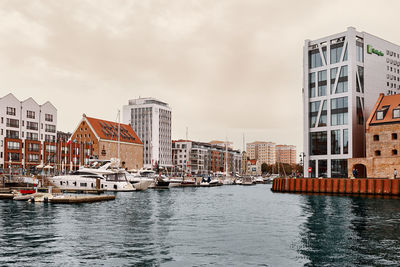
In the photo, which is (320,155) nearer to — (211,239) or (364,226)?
(364,226)

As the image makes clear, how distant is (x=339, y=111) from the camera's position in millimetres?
104188

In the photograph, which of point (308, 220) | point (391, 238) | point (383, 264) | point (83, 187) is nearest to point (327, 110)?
point (83, 187)

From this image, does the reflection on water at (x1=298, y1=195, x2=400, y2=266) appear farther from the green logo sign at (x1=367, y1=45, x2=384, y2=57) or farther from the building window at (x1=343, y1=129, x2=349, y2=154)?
the green logo sign at (x1=367, y1=45, x2=384, y2=57)

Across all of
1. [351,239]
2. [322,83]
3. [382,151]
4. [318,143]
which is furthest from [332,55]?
[351,239]

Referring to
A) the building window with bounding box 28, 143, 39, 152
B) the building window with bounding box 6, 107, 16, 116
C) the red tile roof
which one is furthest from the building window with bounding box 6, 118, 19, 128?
the red tile roof

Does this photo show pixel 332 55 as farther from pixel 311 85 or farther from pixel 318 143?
pixel 318 143

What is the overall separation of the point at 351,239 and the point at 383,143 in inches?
2694

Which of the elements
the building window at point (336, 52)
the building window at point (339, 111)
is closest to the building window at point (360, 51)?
the building window at point (336, 52)

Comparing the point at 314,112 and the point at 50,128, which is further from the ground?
the point at 314,112

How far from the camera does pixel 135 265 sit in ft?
69.5

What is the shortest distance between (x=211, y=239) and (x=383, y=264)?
11192mm

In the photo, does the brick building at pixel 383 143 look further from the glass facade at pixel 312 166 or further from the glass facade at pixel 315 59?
the glass facade at pixel 315 59

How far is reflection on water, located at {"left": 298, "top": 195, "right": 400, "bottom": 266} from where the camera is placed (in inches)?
901

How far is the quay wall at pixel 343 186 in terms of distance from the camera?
7512cm
